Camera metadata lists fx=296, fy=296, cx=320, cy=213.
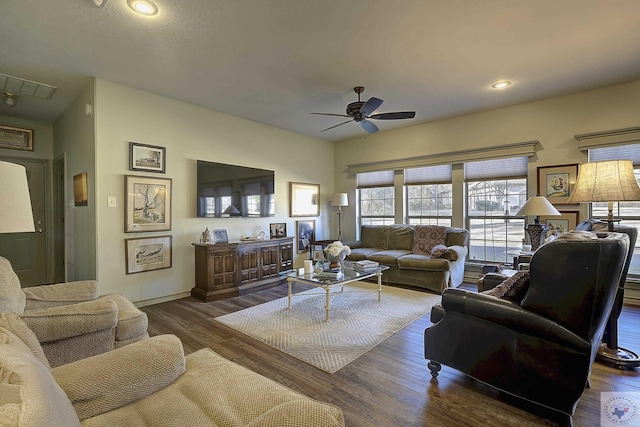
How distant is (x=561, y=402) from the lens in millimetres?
1639

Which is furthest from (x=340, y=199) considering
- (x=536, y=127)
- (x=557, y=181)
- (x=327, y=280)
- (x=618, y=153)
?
(x=618, y=153)

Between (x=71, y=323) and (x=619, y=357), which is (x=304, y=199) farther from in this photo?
(x=619, y=357)

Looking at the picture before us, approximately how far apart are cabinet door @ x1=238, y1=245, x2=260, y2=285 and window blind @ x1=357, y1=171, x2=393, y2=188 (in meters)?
2.88

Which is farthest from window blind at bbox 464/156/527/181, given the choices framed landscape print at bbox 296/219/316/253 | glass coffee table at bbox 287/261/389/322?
framed landscape print at bbox 296/219/316/253

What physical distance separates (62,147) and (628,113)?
797cm

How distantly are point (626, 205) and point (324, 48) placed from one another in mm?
4361

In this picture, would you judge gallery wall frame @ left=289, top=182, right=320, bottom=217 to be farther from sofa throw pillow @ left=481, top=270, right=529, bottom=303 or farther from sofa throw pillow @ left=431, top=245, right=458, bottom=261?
sofa throw pillow @ left=481, top=270, right=529, bottom=303

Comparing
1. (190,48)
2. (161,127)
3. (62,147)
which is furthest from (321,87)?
(62,147)

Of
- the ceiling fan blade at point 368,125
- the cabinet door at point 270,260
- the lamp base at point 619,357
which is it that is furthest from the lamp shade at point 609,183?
the cabinet door at point 270,260

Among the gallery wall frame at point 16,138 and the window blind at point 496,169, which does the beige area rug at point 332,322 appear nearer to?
the window blind at point 496,169

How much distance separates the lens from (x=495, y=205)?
4891 mm

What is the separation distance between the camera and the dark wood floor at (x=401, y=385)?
1768 mm

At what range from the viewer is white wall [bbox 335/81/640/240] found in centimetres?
380

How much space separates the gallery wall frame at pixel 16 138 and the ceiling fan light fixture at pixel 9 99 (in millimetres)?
892
